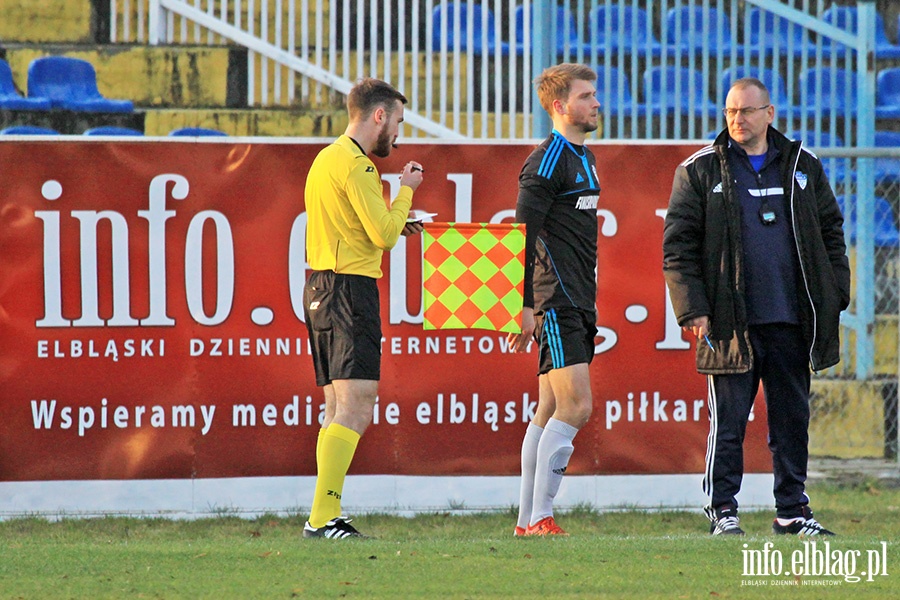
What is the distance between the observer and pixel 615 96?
436 inches

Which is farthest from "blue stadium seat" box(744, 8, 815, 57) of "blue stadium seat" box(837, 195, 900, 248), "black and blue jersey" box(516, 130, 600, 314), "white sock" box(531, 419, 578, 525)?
"white sock" box(531, 419, 578, 525)

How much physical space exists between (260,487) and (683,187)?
9.69 ft

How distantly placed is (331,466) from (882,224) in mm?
6181

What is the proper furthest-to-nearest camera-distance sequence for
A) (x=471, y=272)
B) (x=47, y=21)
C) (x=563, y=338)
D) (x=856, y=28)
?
(x=856, y=28), (x=47, y=21), (x=471, y=272), (x=563, y=338)

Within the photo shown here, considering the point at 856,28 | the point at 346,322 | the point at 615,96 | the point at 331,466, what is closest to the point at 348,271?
the point at 346,322

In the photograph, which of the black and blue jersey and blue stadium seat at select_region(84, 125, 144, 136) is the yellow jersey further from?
blue stadium seat at select_region(84, 125, 144, 136)

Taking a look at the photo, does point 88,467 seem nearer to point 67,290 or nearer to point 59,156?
point 67,290

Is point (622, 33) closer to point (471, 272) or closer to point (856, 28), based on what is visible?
point (856, 28)

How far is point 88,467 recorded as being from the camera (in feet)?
24.9

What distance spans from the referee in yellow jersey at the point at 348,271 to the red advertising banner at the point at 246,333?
62.2 inches

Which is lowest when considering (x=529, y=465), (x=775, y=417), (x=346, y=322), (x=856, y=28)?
(x=529, y=465)

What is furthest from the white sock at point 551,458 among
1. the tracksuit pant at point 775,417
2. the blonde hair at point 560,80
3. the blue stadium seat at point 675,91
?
the blue stadium seat at point 675,91

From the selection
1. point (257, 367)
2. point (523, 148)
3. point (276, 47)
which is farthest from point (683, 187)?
point (276, 47)

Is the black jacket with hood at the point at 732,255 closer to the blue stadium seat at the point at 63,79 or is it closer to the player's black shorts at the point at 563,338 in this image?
the player's black shorts at the point at 563,338
